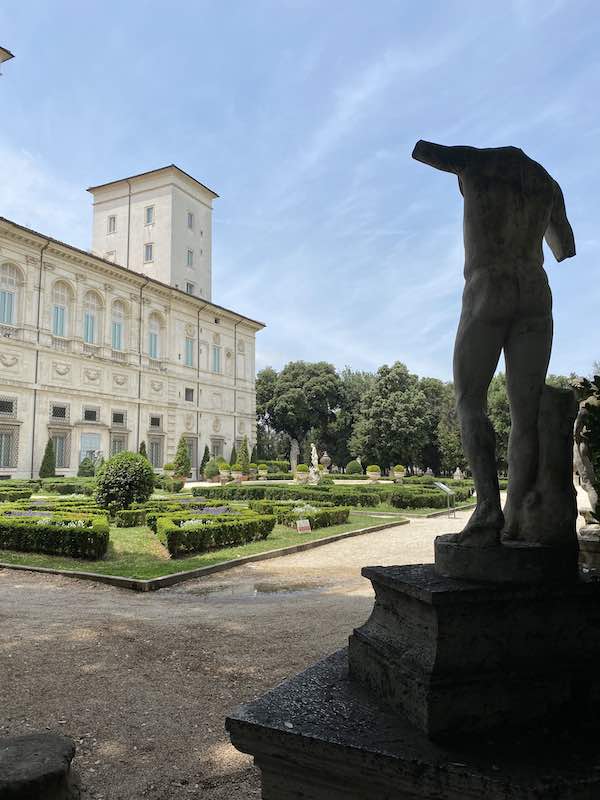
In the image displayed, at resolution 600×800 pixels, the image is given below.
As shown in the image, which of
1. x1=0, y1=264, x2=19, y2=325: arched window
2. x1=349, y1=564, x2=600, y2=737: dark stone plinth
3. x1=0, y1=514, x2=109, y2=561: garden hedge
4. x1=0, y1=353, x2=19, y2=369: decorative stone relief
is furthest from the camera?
x1=0, y1=264, x2=19, y2=325: arched window

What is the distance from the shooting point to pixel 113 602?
23.7ft

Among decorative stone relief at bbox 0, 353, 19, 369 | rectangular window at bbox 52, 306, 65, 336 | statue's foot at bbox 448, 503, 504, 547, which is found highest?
rectangular window at bbox 52, 306, 65, 336

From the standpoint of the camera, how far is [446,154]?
2254 millimetres

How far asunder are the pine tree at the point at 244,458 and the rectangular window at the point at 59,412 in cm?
1154

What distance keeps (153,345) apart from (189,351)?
3.36 metres

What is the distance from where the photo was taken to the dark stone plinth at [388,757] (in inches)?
58.8

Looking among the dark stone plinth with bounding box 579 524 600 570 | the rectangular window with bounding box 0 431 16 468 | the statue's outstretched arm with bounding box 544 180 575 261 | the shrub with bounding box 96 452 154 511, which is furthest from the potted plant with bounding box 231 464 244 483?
the statue's outstretched arm with bounding box 544 180 575 261

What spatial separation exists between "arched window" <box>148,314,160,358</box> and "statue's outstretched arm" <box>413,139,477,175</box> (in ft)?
122

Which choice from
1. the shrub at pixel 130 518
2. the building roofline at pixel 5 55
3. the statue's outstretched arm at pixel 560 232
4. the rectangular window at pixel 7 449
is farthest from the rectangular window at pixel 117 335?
the statue's outstretched arm at pixel 560 232

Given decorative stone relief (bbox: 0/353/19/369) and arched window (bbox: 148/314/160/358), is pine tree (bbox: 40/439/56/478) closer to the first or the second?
decorative stone relief (bbox: 0/353/19/369)

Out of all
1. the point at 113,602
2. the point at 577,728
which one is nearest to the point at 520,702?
the point at 577,728

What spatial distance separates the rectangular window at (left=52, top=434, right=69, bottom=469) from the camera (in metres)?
30.9

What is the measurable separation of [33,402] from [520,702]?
31.5 metres

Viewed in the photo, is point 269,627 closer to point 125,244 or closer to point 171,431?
point 171,431
